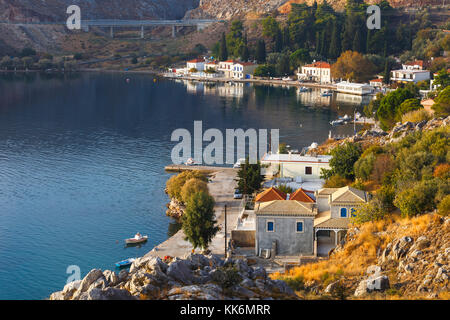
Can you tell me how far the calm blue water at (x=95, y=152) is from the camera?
29.7m

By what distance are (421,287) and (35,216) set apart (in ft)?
72.8

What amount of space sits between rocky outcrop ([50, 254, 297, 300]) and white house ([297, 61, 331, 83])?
74.8 metres

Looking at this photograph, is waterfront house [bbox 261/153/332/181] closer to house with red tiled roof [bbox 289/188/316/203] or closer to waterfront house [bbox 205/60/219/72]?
house with red tiled roof [bbox 289/188/316/203]

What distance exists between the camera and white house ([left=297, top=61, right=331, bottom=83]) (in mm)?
90750

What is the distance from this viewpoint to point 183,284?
16.7m

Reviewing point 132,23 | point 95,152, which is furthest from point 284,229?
point 132,23

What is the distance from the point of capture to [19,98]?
78875mm

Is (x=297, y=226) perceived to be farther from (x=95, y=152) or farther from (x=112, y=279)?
(x=95, y=152)

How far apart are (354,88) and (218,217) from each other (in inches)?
2115

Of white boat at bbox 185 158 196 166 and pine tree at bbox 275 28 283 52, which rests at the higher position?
pine tree at bbox 275 28 283 52

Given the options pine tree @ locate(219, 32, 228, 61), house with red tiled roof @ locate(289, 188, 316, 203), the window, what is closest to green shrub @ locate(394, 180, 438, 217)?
the window
